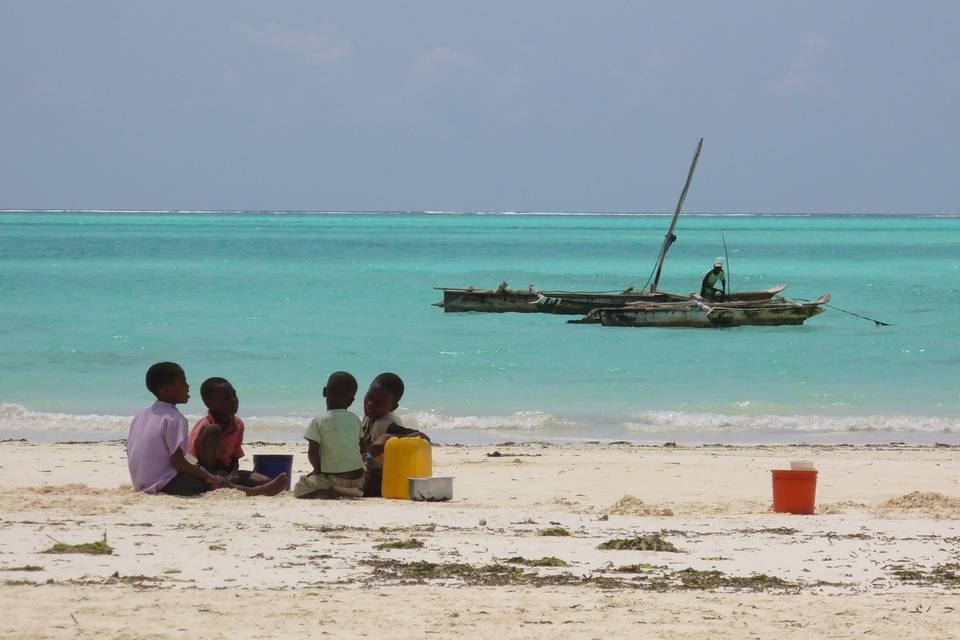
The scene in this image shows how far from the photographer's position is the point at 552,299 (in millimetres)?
35656

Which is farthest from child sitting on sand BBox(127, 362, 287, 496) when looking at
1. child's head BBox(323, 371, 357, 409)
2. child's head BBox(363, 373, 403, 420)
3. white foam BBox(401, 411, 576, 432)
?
white foam BBox(401, 411, 576, 432)

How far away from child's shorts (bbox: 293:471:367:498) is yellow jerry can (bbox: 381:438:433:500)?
0.74 ft

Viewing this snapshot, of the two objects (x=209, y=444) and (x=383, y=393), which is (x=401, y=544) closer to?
(x=383, y=393)

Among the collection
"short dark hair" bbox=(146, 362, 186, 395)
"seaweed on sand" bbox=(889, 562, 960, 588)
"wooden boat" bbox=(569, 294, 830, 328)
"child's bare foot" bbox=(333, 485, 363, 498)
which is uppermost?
"wooden boat" bbox=(569, 294, 830, 328)

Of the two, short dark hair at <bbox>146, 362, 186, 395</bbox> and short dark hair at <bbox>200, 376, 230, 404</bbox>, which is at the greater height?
short dark hair at <bbox>146, 362, 186, 395</bbox>

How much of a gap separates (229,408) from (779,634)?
4.71 metres

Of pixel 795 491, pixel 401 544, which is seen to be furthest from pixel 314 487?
pixel 795 491

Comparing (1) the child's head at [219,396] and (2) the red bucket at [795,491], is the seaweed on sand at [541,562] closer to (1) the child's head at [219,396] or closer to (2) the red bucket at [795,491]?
(2) the red bucket at [795,491]

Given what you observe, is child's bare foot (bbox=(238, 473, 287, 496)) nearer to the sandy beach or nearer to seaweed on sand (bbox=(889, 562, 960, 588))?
the sandy beach

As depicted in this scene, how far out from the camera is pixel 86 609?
5660 millimetres

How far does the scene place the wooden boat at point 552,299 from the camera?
34.9 metres

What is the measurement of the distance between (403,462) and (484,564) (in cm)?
254

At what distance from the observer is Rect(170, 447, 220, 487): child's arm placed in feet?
29.5

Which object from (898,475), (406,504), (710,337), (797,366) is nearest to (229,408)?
(406,504)
